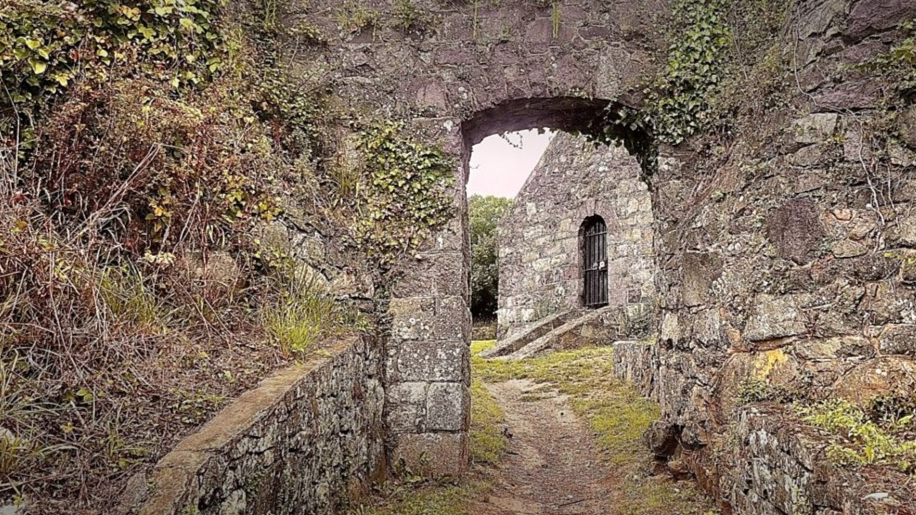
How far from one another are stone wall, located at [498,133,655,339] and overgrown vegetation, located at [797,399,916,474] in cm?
792

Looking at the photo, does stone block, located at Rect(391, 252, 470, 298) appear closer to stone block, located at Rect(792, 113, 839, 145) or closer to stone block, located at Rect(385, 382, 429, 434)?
stone block, located at Rect(385, 382, 429, 434)

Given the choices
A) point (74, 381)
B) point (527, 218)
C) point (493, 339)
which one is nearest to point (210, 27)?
point (74, 381)

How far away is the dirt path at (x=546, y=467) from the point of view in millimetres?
4543

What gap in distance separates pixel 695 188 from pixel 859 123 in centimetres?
146

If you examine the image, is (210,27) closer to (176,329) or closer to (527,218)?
(176,329)

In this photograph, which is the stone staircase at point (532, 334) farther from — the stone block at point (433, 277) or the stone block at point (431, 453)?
Result: the stone block at point (431, 453)

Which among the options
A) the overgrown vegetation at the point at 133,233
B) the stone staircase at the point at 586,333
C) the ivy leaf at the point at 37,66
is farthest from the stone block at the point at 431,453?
the stone staircase at the point at 586,333

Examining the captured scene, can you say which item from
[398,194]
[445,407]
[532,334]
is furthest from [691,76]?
[532,334]

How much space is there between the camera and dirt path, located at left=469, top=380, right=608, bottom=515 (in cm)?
454

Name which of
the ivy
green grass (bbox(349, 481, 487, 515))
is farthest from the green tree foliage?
the ivy

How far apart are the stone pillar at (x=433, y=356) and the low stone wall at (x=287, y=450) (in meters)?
0.18

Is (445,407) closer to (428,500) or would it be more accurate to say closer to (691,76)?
(428,500)

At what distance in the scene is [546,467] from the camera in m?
5.53

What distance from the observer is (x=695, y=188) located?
5.00 metres
